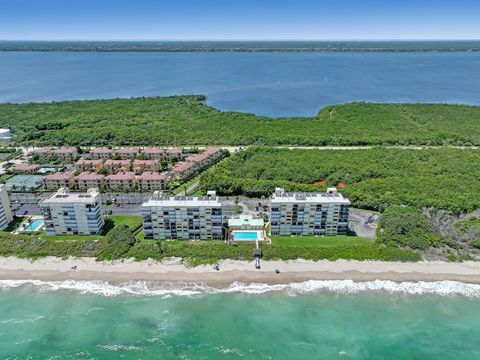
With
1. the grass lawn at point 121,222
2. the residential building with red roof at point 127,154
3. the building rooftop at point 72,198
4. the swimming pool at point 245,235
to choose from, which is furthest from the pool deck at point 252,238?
the residential building with red roof at point 127,154

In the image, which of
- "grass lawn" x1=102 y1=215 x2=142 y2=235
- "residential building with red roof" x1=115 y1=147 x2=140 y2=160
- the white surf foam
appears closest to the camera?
the white surf foam

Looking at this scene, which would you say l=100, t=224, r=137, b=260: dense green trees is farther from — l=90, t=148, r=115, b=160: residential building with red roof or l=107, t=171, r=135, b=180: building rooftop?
l=90, t=148, r=115, b=160: residential building with red roof

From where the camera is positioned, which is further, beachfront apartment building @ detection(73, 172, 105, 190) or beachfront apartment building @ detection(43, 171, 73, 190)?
beachfront apartment building @ detection(43, 171, 73, 190)

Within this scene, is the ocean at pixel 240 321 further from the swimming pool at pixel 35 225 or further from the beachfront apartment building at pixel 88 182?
the beachfront apartment building at pixel 88 182

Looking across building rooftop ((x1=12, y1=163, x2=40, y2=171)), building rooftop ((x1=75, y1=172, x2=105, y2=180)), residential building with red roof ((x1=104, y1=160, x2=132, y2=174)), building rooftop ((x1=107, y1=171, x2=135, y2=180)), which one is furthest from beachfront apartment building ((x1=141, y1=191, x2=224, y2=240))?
building rooftop ((x1=12, y1=163, x2=40, y2=171))

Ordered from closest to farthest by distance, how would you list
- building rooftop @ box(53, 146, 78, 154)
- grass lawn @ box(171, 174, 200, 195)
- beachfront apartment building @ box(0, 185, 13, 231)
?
beachfront apartment building @ box(0, 185, 13, 231) < grass lawn @ box(171, 174, 200, 195) < building rooftop @ box(53, 146, 78, 154)

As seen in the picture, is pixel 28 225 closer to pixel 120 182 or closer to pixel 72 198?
pixel 72 198

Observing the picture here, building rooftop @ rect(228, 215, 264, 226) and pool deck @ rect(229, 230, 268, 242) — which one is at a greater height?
building rooftop @ rect(228, 215, 264, 226)

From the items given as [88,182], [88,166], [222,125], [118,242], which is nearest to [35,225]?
[88,182]
